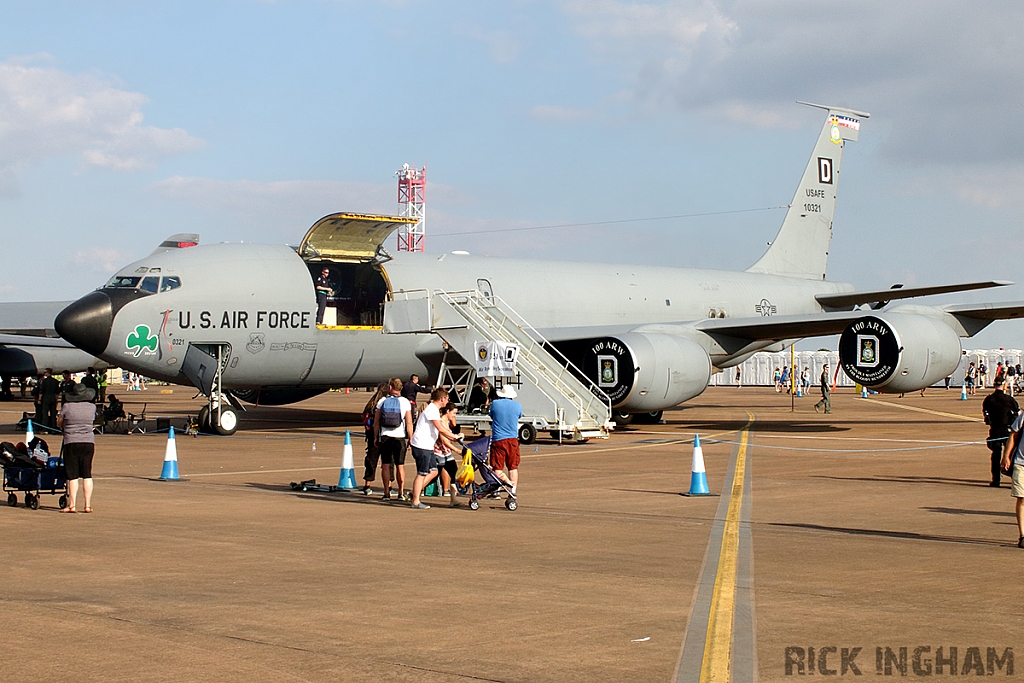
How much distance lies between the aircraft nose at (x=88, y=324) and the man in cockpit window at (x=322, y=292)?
15.0ft

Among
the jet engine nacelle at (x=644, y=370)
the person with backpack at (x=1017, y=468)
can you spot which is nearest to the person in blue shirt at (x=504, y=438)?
the person with backpack at (x=1017, y=468)

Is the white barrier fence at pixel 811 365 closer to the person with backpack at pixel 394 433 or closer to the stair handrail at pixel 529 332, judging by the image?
the stair handrail at pixel 529 332

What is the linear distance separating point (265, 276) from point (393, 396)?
11.9m

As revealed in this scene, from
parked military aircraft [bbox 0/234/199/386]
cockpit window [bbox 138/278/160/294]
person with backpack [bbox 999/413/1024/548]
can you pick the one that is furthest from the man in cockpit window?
parked military aircraft [bbox 0/234/199/386]

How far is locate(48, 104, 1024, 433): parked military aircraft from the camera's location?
24516 mm

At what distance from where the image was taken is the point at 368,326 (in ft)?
88.9

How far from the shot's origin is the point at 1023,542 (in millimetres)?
10391

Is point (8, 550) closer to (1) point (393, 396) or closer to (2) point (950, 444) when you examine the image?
(1) point (393, 396)

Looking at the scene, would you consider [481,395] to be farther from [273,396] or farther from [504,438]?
[504,438]

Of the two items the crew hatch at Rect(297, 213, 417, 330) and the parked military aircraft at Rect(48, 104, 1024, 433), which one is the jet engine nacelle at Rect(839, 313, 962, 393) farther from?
the crew hatch at Rect(297, 213, 417, 330)

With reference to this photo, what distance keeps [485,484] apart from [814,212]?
2814 centimetres

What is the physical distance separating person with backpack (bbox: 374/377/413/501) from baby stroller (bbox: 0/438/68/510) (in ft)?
12.4

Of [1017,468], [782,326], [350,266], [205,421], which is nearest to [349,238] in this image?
[350,266]

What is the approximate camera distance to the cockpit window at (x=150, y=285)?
80.2 ft
